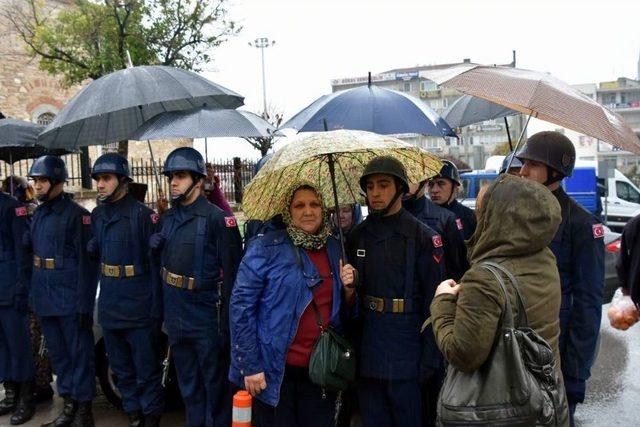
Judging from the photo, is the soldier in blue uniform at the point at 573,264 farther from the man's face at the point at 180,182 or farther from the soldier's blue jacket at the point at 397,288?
the man's face at the point at 180,182

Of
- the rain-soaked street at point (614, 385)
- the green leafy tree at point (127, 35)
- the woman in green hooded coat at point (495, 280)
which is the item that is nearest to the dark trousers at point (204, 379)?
the woman in green hooded coat at point (495, 280)

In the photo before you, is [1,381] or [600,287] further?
[1,381]

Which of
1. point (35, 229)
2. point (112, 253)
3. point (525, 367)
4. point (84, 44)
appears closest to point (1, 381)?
point (35, 229)

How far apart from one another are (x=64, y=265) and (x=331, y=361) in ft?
9.21

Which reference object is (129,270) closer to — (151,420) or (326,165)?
(151,420)

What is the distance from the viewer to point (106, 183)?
14.6ft

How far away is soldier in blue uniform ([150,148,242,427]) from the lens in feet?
13.1

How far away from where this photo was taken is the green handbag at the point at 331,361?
2910mm

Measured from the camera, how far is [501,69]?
10.9 feet

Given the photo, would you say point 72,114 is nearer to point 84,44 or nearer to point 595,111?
point 595,111

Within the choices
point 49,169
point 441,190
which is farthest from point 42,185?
point 441,190

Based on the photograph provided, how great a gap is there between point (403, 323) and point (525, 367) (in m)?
1.12

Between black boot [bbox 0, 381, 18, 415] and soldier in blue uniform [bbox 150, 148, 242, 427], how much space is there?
2.21 meters

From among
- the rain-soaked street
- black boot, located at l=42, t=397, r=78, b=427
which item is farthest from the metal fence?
black boot, located at l=42, t=397, r=78, b=427
